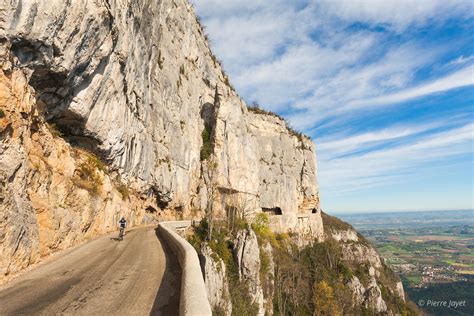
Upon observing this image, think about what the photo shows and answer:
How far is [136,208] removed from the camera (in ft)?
97.3

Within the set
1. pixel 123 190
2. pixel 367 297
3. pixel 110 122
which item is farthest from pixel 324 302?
pixel 110 122

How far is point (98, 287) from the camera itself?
7.82m

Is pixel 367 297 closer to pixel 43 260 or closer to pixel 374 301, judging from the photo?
pixel 374 301

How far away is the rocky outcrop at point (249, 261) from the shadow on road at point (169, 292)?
26405 mm

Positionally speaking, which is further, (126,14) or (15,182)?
(126,14)

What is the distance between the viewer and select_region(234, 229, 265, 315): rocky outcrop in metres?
34.6

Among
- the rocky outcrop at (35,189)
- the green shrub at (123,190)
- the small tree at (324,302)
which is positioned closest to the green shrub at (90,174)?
the rocky outcrop at (35,189)

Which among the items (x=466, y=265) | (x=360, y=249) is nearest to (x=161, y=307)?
(x=360, y=249)

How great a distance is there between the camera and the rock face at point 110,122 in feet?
35.2

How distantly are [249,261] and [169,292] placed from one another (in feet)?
97.8

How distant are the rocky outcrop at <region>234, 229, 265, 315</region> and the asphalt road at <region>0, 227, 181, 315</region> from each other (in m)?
24.7

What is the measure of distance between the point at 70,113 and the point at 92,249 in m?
9.51

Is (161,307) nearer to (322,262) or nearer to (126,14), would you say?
(126,14)

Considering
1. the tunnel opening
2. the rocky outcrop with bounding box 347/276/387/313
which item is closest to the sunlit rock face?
the tunnel opening
